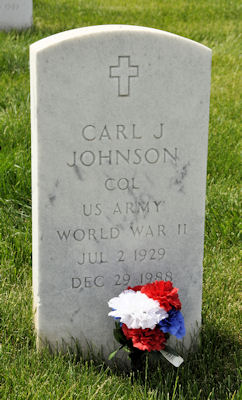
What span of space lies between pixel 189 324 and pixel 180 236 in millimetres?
404

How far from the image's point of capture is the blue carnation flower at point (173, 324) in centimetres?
228

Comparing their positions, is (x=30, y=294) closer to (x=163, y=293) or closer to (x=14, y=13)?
(x=163, y=293)

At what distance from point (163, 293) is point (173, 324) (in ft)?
0.40

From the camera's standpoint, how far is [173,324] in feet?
7.55

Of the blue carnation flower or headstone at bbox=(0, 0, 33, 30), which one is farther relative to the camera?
headstone at bbox=(0, 0, 33, 30)

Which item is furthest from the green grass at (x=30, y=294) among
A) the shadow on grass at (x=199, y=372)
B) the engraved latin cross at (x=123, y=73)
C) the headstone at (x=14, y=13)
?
the engraved latin cross at (x=123, y=73)

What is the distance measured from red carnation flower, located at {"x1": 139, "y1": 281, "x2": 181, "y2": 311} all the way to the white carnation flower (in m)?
0.02

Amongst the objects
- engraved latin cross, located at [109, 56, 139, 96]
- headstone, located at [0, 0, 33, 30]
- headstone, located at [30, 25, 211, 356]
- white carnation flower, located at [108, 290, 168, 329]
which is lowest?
white carnation flower, located at [108, 290, 168, 329]

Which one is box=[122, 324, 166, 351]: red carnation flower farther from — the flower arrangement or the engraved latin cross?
the engraved latin cross

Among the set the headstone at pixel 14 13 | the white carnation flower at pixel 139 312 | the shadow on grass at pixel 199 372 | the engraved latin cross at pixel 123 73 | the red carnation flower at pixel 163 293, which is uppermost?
the headstone at pixel 14 13

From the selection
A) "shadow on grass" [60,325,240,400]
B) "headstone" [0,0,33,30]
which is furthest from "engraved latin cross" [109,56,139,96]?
"headstone" [0,0,33,30]

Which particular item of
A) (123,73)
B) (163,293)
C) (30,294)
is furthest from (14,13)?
(163,293)

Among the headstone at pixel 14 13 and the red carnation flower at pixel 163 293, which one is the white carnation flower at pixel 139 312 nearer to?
the red carnation flower at pixel 163 293

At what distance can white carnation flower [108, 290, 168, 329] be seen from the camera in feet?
7.38
